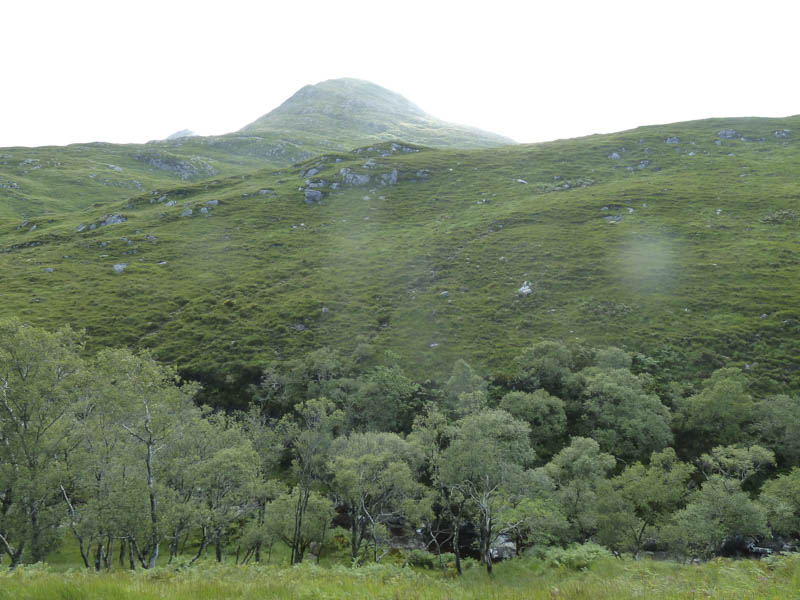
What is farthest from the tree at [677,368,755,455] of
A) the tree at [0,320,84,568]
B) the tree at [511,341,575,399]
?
the tree at [0,320,84,568]

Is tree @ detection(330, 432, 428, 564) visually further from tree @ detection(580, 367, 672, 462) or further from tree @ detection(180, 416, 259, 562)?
tree @ detection(580, 367, 672, 462)

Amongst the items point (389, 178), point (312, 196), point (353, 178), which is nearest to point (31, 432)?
point (312, 196)

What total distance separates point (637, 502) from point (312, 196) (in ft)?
Result: 494

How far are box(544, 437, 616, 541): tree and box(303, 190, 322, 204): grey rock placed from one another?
463 ft

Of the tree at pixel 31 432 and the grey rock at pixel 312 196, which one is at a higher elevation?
the grey rock at pixel 312 196

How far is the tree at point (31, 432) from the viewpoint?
2988 centimetres

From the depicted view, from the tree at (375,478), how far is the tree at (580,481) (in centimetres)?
1416

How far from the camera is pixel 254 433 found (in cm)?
4956

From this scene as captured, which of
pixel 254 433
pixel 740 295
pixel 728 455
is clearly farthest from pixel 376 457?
pixel 740 295

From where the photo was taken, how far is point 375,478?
3519cm

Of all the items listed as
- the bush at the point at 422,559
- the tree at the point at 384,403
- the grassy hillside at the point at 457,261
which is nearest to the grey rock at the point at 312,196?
the grassy hillside at the point at 457,261

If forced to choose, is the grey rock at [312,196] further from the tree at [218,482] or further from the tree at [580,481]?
the tree at [580,481]

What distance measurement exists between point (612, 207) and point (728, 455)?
9913cm

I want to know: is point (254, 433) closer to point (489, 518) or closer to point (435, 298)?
point (489, 518)
